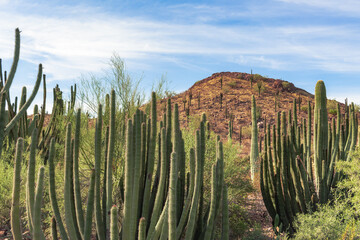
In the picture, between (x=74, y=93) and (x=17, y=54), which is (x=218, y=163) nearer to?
(x=17, y=54)

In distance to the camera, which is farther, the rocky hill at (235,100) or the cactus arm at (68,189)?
the rocky hill at (235,100)

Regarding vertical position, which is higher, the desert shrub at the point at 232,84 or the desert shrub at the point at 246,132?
the desert shrub at the point at 232,84

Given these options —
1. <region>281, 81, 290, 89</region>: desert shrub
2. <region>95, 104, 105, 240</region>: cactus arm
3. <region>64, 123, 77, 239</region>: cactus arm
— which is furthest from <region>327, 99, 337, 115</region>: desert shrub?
<region>64, 123, 77, 239</region>: cactus arm

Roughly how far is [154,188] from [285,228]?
354cm

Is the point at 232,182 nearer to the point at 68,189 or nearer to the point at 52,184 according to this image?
the point at 68,189

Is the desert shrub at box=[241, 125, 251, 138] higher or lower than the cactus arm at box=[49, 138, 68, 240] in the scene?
higher

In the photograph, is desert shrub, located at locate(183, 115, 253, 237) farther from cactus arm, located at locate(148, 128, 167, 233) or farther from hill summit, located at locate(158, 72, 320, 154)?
hill summit, located at locate(158, 72, 320, 154)

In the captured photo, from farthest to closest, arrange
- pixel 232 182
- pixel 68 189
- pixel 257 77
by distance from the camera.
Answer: pixel 257 77 < pixel 232 182 < pixel 68 189

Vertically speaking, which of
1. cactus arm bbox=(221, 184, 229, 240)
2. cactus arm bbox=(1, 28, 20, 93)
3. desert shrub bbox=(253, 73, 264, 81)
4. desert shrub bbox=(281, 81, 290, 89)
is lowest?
cactus arm bbox=(221, 184, 229, 240)

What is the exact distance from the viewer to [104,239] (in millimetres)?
4184

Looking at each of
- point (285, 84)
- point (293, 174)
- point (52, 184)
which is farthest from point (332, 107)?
point (52, 184)

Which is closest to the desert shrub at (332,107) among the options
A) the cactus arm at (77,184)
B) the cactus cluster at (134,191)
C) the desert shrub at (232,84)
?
the desert shrub at (232,84)

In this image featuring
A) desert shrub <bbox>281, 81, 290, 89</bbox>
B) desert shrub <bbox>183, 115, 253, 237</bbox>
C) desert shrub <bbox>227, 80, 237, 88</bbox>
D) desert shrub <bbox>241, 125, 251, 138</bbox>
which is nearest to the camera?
desert shrub <bbox>183, 115, 253, 237</bbox>

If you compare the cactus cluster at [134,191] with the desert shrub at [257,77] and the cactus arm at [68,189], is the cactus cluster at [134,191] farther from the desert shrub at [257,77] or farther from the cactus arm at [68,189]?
the desert shrub at [257,77]
